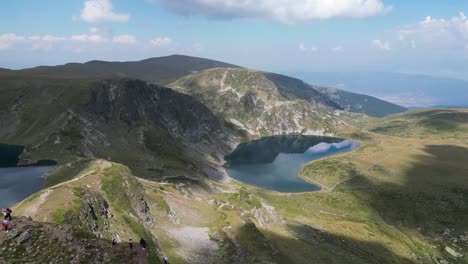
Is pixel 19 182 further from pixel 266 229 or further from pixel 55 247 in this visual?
pixel 55 247

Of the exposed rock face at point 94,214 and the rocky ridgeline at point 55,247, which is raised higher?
the rocky ridgeline at point 55,247

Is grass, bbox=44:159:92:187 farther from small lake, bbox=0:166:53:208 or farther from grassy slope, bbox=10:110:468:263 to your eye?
grassy slope, bbox=10:110:468:263

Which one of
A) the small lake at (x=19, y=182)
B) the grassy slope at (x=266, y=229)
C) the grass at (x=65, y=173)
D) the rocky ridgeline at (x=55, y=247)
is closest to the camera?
the rocky ridgeline at (x=55, y=247)

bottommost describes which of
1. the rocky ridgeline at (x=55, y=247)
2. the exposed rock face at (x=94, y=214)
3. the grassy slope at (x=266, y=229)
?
the grassy slope at (x=266, y=229)

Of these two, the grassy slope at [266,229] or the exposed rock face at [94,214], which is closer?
the exposed rock face at [94,214]

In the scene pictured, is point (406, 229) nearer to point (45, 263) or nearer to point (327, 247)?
point (327, 247)

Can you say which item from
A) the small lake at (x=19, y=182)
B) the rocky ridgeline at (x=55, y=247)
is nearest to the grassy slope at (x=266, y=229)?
the rocky ridgeline at (x=55, y=247)

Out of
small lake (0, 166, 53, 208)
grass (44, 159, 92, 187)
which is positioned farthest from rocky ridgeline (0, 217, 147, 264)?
grass (44, 159, 92, 187)

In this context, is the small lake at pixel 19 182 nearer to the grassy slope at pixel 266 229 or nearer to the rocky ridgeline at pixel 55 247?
the grassy slope at pixel 266 229
